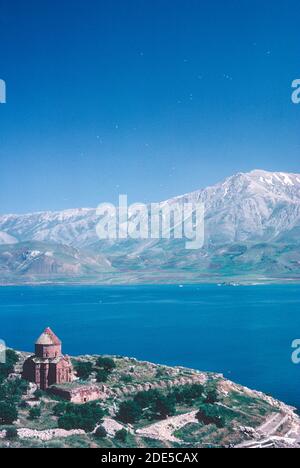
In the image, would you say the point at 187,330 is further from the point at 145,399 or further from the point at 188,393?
the point at 145,399

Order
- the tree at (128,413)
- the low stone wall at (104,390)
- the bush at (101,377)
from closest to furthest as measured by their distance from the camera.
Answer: the tree at (128,413)
the low stone wall at (104,390)
the bush at (101,377)

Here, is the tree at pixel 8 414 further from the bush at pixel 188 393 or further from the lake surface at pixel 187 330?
the lake surface at pixel 187 330

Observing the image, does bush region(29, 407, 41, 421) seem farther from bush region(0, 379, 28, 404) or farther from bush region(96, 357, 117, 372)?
bush region(96, 357, 117, 372)

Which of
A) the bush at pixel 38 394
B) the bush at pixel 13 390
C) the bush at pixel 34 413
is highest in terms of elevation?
the bush at pixel 13 390

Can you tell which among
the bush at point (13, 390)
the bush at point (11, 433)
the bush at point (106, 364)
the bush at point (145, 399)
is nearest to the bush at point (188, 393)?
the bush at point (145, 399)

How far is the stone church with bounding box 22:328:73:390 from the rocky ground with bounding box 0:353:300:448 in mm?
1014

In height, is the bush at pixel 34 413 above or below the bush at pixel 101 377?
below

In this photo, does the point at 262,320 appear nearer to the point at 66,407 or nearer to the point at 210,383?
the point at 210,383

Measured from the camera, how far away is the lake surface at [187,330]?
67.4 m

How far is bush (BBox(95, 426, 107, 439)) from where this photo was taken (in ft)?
101

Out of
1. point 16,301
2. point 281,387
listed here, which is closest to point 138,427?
point 281,387

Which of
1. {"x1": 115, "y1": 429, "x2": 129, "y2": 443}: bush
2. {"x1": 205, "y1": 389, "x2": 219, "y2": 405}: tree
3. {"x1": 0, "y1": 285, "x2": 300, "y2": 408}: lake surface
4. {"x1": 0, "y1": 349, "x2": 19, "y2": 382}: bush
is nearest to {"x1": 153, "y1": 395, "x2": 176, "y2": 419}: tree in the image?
{"x1": 205, "y1": 389, "x2": 219, "y2": 405}: tree

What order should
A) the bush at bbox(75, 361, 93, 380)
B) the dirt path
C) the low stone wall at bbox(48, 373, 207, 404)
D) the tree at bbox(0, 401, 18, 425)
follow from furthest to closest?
the bush at bbox(75, 361, 93, 380), the low stone wall at bbox(48, 373, 207, 404), the dirt path, the tree at bbox(0, 401, 18, 425)

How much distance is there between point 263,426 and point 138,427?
8.74 m
